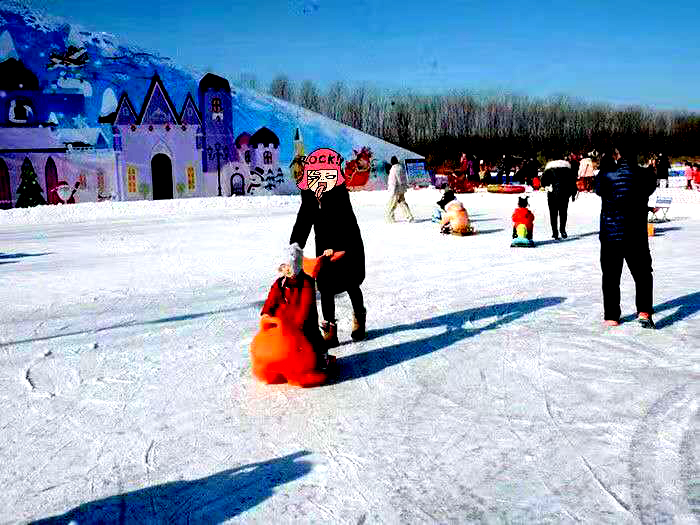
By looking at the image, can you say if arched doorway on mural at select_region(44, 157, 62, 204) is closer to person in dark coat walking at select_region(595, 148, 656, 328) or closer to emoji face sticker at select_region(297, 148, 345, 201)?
emoji face sticker at select_region(297, 148, 345, 201)

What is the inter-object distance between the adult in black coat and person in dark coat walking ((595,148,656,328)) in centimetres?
202

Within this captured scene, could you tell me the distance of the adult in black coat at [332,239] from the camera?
497cm

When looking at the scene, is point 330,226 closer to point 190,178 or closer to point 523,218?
point 523,218

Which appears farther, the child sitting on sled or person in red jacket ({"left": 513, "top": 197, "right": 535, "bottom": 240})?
the child sitting on sled

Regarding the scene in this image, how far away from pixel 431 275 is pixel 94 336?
13.7 feet

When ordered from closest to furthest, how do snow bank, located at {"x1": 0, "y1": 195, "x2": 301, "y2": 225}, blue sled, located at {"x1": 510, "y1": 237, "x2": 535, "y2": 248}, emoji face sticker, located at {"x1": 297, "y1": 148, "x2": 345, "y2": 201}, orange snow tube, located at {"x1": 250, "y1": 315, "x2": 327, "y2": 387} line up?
orange snow tube, located at {"x1": 250, "y1": 315, "x2": 327, "y2": 387} < emoji face sticker, located at {"x1": 297, "y1": 148, "x2": 345, "y2": 201} < blue sled, located at {"x1": 510, "y1": 237, "x2": 535, "y2": 248} < snow bank, located at {"x1": 0, "y1": 195, "x2": 301, "y2": 225}

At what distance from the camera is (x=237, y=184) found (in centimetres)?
2353

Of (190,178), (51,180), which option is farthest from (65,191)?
(190,178)

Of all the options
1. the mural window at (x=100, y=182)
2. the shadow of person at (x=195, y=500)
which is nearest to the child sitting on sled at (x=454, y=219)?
the shadow of person at (x=195, y=500)

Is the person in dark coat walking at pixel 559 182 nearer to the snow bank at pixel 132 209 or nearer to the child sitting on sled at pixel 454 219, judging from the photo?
the child sitting on sled at pixel 454 219

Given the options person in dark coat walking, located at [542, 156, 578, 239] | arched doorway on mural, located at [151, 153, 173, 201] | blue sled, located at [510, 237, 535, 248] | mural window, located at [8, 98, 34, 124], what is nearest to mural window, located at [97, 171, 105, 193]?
arched doorway on mural, located at [151, 153, 173, 201]

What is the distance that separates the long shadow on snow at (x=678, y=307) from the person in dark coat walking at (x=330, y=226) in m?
2.56

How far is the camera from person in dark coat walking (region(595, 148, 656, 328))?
209 inches

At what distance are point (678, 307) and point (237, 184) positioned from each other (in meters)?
18.9
